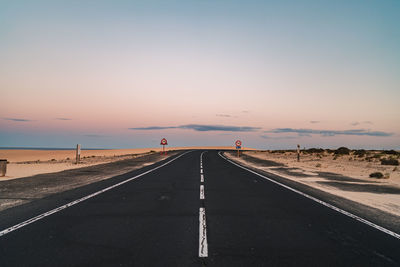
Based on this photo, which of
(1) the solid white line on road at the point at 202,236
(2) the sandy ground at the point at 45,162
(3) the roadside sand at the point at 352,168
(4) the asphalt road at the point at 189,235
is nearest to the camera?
(4) the asphalt road at the point at 189,235

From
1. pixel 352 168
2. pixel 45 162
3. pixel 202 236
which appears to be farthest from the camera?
pixel 45 162

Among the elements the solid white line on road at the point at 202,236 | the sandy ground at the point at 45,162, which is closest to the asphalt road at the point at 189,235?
the solid white line on road at the point at 202,236

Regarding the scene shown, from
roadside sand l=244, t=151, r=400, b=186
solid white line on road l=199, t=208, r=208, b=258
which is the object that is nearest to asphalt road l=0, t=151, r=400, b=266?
solid white line on road l=199, t=208, r=208, b=258

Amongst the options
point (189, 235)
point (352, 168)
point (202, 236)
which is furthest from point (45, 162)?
point (352, 168)

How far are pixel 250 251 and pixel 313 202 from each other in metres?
4.96

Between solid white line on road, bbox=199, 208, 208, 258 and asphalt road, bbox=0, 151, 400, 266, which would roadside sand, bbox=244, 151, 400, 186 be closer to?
asphalt road, bbox=0, 151, 400, 266

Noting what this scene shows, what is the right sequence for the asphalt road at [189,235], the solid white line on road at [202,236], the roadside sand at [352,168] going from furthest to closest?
1. the roadside sand at [352,168]
2. the solid white line on road at [202,236]
3. the asphalt road at [189,235]

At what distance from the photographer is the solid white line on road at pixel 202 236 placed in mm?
4496

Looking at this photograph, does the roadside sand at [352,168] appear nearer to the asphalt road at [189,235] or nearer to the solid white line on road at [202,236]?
the asphalt road at [189,235]

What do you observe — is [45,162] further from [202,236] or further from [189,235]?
[202,236]

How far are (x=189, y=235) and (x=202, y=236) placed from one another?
0.86ft

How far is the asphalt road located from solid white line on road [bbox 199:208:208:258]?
0.05ft

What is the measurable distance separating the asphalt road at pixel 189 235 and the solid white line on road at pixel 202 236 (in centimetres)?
2

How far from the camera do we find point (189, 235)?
5398mm
